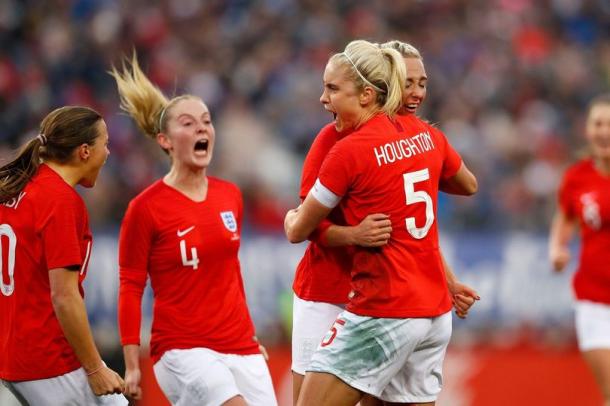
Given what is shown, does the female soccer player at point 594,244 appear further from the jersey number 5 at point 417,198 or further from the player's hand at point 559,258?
the jersey number 5 at point 417,198

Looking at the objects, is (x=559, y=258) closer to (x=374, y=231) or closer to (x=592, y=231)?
(x=592, y=231)

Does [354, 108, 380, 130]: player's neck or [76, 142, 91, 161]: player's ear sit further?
[76, 142, 91, 161]: player's ear

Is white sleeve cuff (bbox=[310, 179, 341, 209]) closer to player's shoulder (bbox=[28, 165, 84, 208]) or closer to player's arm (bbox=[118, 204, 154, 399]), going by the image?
player's shoulder (bbox=[28, 165, 84, 208])

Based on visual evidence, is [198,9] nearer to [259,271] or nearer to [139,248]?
[259,271]

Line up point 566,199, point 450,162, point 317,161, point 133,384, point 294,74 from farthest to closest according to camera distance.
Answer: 1. point 294,74
2. point 566,199
3. point 133,384
4. point 450,162
5. point 317,161

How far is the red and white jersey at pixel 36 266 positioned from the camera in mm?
5375

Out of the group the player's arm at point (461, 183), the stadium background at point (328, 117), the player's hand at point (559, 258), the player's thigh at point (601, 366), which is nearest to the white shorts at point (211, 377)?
the player's arm at point (461, 183)

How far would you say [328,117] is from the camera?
14109 millimetres

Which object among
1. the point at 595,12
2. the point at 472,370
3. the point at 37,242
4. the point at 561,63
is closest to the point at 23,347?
the point at 37,242

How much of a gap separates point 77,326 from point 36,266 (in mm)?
361

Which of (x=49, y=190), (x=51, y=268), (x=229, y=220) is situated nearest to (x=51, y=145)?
(x=49, y=190)

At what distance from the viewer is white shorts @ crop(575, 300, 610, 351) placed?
7.89m

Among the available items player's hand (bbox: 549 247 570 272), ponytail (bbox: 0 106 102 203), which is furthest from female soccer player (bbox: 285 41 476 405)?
player's hand (bbox: 549 247 570 272)

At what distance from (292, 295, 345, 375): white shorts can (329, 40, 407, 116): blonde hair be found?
1.12 meters
